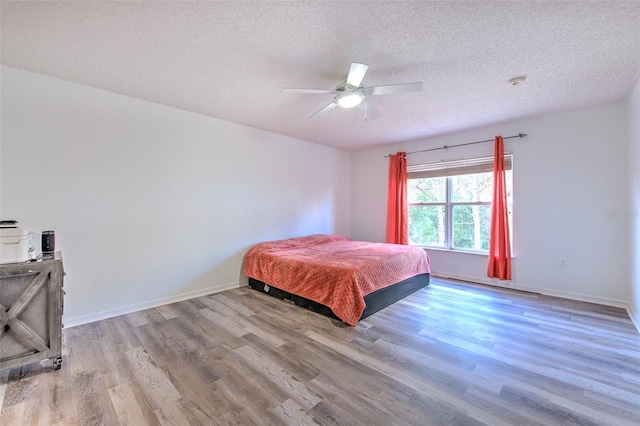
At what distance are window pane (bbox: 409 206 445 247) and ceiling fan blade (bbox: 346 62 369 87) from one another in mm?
3172

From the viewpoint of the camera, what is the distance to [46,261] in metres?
1.90

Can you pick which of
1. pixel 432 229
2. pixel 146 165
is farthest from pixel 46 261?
pixel 432 229

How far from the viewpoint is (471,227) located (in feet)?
14.2

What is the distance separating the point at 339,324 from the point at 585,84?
134 inches

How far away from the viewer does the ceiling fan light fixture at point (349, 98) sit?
2387mm

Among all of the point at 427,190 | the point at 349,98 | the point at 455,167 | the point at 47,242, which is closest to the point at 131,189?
the point at 47,242

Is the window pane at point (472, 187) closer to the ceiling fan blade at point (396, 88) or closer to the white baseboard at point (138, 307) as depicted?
the ceiling fan blade at point (396, 88)

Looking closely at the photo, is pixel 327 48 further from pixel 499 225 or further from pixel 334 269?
pixel 499 225

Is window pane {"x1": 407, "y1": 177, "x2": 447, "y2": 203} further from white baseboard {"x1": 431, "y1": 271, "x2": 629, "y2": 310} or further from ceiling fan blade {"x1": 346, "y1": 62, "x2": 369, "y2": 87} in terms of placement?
ceiling fan blade {"x1": 346, "y1": 62, "x2": 369, "y2": 87}

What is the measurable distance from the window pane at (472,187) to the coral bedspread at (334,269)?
1252 millimetres

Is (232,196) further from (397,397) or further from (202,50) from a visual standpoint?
(397,397)

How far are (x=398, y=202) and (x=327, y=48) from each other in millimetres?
3298

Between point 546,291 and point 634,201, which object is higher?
point 634,201

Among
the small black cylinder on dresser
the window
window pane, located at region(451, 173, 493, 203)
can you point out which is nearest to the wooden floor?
the small black cylinder on dresser
